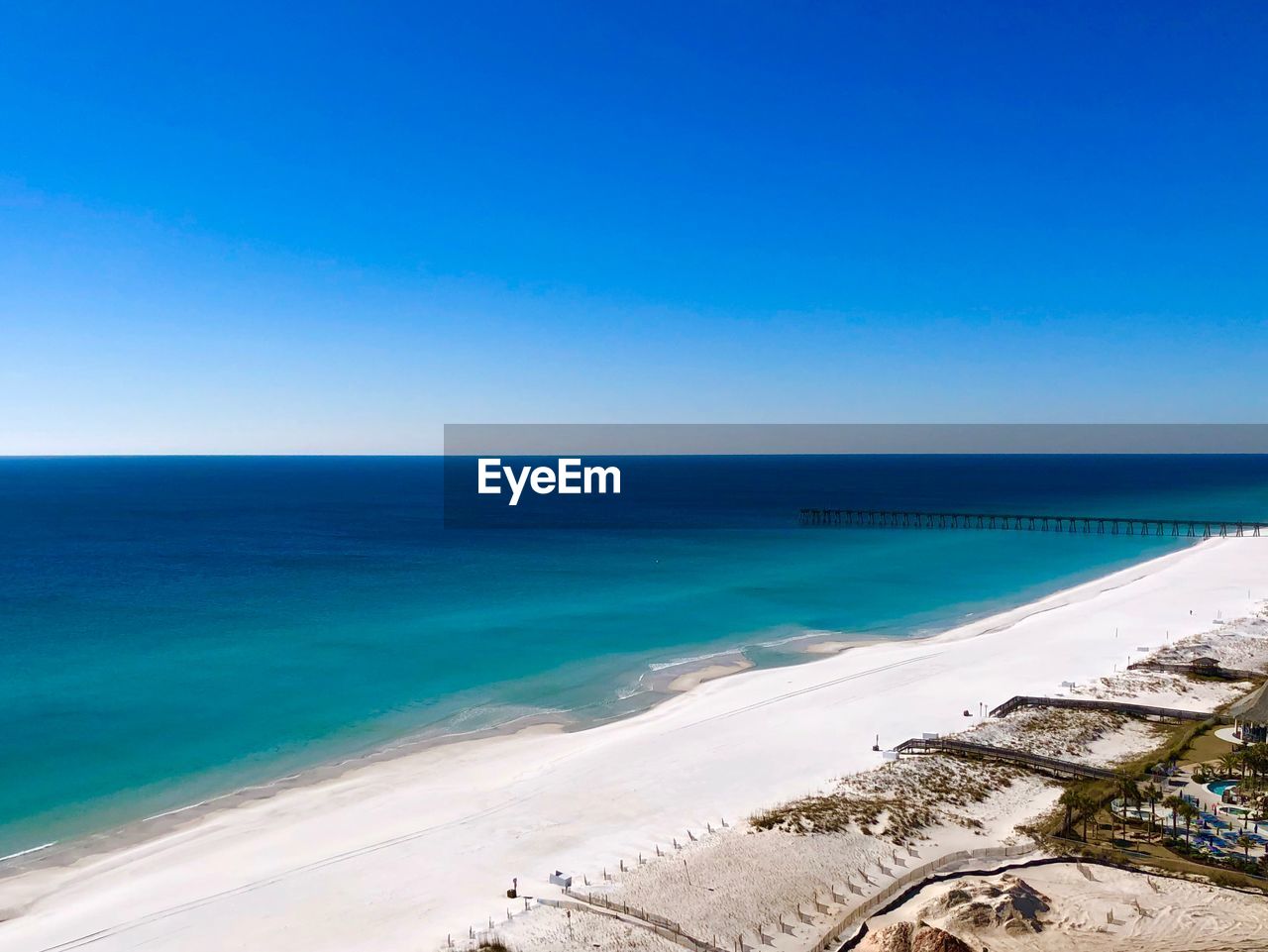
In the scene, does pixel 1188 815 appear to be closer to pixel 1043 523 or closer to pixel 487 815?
pixel 487 815

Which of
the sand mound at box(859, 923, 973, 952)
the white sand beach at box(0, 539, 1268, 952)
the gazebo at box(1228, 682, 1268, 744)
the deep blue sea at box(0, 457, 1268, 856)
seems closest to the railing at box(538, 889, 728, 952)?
the white sand beach at box(0, 539, 1268, 952)

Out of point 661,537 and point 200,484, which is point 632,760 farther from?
point 200,484

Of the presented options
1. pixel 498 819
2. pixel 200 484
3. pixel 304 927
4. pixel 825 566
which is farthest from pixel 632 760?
pixel 200 484

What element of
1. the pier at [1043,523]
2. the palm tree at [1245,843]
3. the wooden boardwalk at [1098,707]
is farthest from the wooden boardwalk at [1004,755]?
the pier at [1043,523]

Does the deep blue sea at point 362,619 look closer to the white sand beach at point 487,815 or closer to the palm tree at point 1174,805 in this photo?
the white sand beach at point 487,815

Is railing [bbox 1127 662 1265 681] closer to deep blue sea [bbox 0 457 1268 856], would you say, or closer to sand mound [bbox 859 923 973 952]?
deep blue sea [bbox 0 457 1268 856]

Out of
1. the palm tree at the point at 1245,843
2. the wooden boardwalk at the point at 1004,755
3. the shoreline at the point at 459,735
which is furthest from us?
the wooden boardwalk at the point at 1004,755
